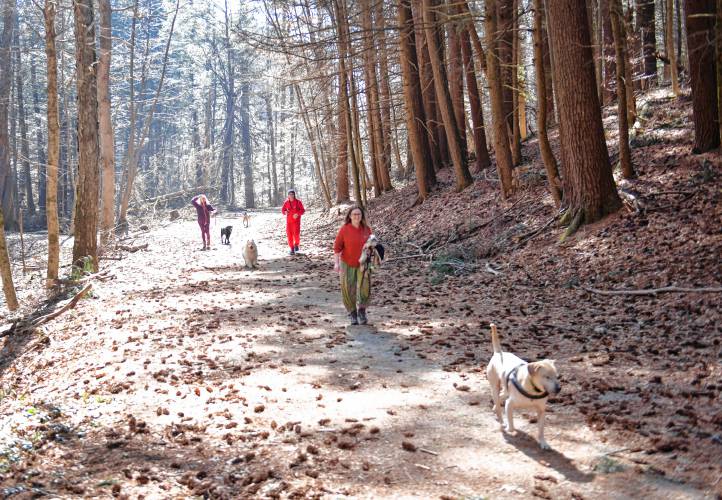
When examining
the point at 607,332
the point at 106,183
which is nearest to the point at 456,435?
the point at 607,332

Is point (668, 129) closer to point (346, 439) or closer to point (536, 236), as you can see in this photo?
point (536, 236)

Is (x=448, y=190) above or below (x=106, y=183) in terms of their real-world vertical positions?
below

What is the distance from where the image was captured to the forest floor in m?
4.72

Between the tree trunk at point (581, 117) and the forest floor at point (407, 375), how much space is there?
2.03 ft

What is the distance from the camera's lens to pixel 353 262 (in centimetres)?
973

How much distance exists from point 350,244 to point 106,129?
17.7m

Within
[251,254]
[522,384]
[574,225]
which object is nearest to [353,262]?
[574,225]

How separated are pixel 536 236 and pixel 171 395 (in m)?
8.88

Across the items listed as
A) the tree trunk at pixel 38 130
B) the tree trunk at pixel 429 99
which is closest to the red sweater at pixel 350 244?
the tree trunk at pixel 429 99

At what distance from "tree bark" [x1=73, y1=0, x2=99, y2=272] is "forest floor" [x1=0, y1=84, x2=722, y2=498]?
7.02 ft

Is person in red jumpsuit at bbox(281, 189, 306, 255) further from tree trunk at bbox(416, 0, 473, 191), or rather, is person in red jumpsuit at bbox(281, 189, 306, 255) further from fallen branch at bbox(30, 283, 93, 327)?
fallen branch at bbox(30, 283, 93, 327)

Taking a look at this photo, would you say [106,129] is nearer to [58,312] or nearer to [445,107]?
[445,107]

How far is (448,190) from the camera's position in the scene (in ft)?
68.9

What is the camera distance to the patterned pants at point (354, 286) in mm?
9750
